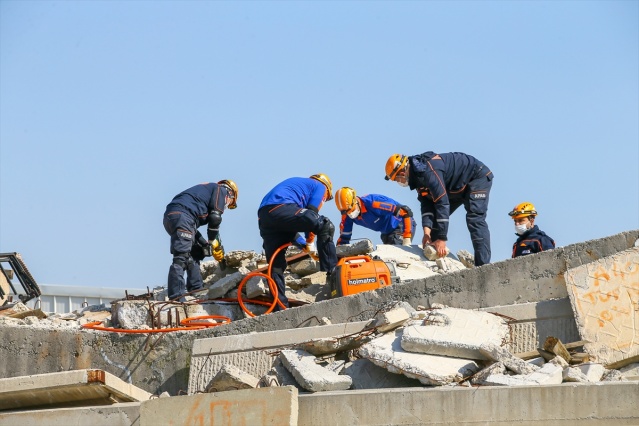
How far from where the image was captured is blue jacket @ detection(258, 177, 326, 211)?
38.8 ft

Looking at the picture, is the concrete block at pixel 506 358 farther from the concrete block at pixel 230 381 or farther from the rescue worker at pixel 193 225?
the rescue worker at pixel 193 225

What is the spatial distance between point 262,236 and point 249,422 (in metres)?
4.61

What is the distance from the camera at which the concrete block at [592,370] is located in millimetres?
7629

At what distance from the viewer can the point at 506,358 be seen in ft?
25.8

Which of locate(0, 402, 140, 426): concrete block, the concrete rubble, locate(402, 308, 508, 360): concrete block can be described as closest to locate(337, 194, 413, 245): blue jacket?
the concrete rubble

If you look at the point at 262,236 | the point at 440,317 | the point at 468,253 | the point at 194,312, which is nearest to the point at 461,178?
the point at 468,253

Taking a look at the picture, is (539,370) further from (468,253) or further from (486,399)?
(468,253)

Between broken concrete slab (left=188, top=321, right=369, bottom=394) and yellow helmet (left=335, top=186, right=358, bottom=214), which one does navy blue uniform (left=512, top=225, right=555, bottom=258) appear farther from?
broken concrete slab (left=188, top=321, right=369, bottom=394)

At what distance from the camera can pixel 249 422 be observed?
766 centimetres

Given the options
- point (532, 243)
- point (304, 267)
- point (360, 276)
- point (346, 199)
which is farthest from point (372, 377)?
point (346, 199)

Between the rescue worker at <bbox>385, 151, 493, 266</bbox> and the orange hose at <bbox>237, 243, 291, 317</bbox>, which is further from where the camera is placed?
the rescue worker at <bbox>385, 151, 493, 266</bbox>

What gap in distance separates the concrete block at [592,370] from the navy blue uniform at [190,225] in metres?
5.54

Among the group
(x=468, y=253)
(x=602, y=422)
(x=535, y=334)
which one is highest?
(x=468, y=253)

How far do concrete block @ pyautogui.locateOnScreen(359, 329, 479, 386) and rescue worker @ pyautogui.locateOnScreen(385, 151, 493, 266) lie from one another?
13.0 feet
